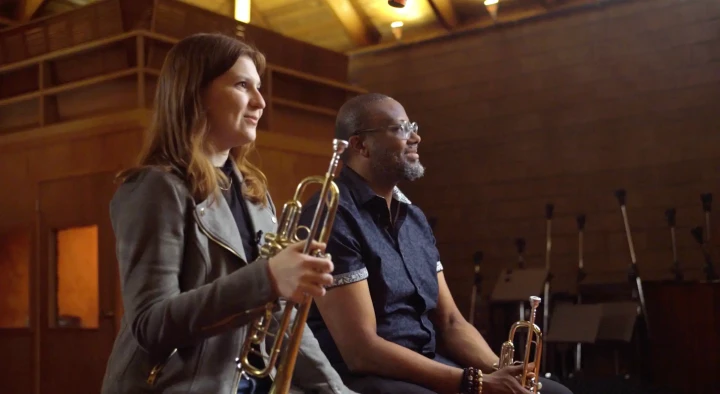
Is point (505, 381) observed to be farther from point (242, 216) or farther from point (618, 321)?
point (618, 321)

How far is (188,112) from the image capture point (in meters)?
1.78

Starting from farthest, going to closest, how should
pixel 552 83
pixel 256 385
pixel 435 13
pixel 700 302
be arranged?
1. pixel 435 13
2. pixel 552 83
3. pixel 700 302
4. pixel 256 385

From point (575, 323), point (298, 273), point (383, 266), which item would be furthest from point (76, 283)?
point (298, 273)

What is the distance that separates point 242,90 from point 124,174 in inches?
12.5

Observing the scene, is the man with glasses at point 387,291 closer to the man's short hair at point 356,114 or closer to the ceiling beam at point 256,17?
the man's short hair at point 356,114

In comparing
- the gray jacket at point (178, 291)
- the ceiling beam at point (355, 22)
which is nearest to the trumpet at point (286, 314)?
the gray jacket at point (178, 291)

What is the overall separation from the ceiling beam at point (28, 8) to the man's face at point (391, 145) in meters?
6.08

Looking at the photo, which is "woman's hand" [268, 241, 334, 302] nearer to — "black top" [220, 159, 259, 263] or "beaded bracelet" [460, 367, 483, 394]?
"black top" [220, 159, 259, 263]

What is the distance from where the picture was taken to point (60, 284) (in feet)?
19.7

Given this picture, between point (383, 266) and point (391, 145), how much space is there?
47 centimetres

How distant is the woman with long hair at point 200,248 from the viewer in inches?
59.8

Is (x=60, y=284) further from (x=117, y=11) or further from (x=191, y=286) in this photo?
(x=191, y=286)

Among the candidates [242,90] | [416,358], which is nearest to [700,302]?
[416,358]

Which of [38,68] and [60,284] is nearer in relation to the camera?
[60,284]
